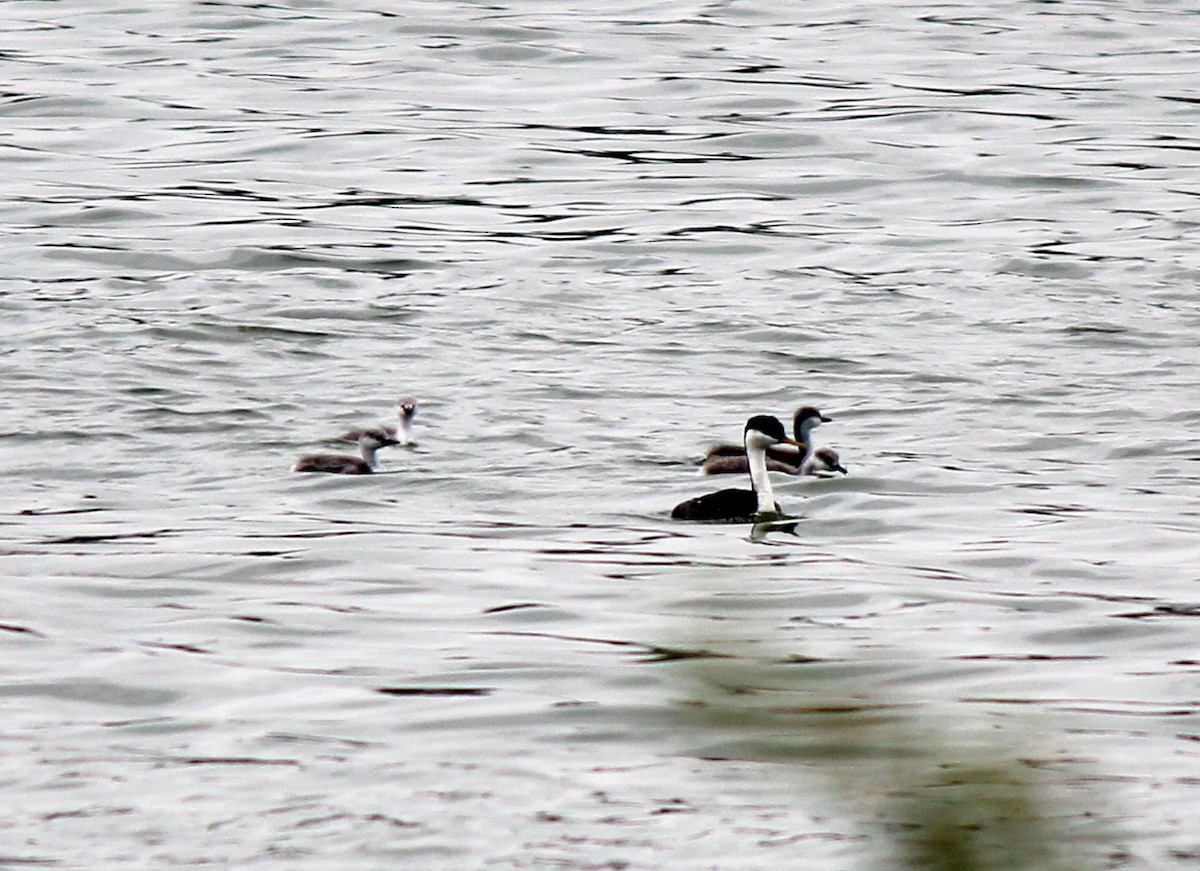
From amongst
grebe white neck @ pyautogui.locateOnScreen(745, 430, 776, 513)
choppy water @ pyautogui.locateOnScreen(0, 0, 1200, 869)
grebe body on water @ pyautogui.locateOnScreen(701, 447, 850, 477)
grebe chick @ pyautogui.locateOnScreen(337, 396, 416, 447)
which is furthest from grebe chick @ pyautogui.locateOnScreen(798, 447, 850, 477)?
grebe chick @ pyautogui.locateOnScreen(337, 396, 416, 447)

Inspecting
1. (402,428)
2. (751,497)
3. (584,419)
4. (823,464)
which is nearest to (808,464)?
(823,464)

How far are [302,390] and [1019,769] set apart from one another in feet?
40.8

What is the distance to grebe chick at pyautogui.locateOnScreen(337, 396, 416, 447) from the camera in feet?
42.1

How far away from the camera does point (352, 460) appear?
40.5 feet

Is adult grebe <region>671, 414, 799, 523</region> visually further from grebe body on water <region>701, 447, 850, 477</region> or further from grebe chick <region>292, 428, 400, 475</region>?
grebe chick <region>292, 428, 400, 475</region>

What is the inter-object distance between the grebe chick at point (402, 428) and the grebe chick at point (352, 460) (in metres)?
0.25

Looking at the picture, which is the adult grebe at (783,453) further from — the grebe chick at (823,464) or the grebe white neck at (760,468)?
the grebe white neck at (760,468)

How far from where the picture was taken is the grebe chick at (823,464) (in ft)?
40.6

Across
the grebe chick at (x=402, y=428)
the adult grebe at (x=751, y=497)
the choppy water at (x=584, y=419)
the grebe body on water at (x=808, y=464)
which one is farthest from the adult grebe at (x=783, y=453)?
the grebe chick at (x=402, y=428)

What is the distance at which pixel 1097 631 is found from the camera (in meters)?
8.70

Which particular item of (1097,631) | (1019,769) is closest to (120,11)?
(1097,631)

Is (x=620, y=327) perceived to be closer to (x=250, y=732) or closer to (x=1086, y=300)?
(x=1086, y=300)

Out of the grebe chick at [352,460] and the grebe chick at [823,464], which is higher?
the grebe chick at [352,460]

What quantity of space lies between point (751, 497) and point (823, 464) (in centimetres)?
82
